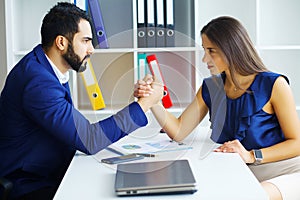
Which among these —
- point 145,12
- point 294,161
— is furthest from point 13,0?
point 294,161

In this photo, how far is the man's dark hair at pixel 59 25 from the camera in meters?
2.01

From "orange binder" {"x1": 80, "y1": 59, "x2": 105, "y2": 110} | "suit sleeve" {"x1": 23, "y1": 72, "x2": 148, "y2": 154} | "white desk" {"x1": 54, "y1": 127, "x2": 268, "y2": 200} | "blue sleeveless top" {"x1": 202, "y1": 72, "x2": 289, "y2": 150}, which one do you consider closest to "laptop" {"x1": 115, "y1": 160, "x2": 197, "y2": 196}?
"white desk" {"x1": 54, "y1": 127, "x2": 268, "y2": 200}

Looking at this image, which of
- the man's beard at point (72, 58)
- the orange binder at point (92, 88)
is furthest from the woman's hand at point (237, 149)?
the orange binder at point (92, 88)

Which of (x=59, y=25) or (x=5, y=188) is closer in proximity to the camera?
(x=5, y=188)

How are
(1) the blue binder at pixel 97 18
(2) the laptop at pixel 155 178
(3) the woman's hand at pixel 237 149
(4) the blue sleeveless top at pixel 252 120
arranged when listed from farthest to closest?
(1) the blue binder at pixel 97 18 → (4) the blue sleeveless top at pixel 252 120 → (3) the woman's hand at pixel 237 149 → (2) the laptop at pixel 155 178

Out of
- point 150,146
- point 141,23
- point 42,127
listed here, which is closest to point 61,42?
point 42,127

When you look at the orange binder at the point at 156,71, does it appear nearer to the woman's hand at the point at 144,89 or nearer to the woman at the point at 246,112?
the woman at the point at 246,112

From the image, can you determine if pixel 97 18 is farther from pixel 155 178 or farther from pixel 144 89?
pixel 155 178

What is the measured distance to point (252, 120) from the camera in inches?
79.0

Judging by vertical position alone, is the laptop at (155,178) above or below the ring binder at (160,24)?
below

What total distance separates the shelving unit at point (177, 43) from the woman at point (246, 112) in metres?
0.71

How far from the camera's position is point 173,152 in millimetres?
1838

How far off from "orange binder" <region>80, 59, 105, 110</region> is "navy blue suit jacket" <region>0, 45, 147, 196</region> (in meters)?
0.88

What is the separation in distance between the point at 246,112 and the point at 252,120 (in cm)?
4
